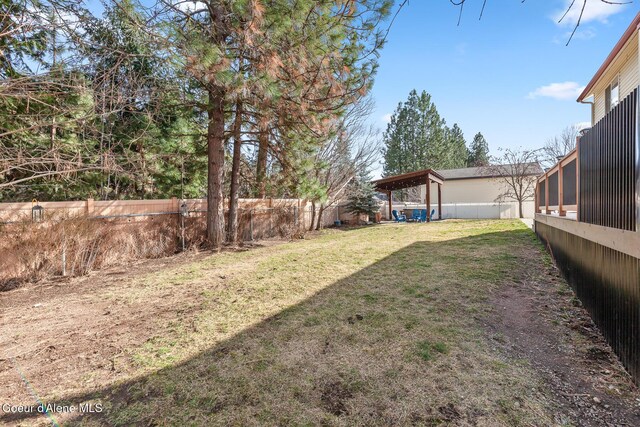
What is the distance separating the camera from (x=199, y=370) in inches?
95.8

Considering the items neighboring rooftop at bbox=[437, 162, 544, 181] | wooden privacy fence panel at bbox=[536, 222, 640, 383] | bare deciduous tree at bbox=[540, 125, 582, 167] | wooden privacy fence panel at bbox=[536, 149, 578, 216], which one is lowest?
wooden privacy fence panel at bbox=[536, 222, 640, 383]

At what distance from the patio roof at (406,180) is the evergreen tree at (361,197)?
89 centimetres

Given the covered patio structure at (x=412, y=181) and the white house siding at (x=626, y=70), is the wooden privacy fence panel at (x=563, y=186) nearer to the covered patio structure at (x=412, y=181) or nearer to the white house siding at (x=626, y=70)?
the white house siding at (x=626, y=70)

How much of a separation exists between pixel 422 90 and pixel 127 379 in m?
37.7

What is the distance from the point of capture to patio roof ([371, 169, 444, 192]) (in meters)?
16.8

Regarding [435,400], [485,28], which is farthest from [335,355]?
[485,28]

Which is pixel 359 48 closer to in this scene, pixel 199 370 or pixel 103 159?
pixel 103 159

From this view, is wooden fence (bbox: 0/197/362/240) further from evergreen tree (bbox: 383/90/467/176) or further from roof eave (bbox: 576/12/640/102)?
evergreen tree (bbox: 383/90/467/176)

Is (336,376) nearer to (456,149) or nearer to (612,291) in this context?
(612,291)

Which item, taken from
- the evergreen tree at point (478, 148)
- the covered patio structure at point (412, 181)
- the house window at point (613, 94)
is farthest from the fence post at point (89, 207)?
the evergreen tree at point (478, 148)

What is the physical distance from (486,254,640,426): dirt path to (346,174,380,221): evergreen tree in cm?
1244

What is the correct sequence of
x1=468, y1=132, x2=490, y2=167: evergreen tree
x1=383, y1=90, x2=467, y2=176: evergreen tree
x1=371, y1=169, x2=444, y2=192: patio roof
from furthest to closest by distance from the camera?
x1=468, y1=132, x2=490, y2=167: evergreen tree → x1=383, y1=90, x2=467, y2=176: evergreen tree → x1=371, y1=169, x2=444, y2=192: patio roof

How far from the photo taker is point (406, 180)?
18.6 m

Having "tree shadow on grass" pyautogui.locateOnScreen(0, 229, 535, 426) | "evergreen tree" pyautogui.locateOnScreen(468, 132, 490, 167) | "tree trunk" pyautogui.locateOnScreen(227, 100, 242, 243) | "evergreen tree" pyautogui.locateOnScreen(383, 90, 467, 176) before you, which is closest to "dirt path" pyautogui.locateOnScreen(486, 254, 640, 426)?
"tree shadow on grass" pyautogui.locateOnScreen(0, 229, 535, 426)
